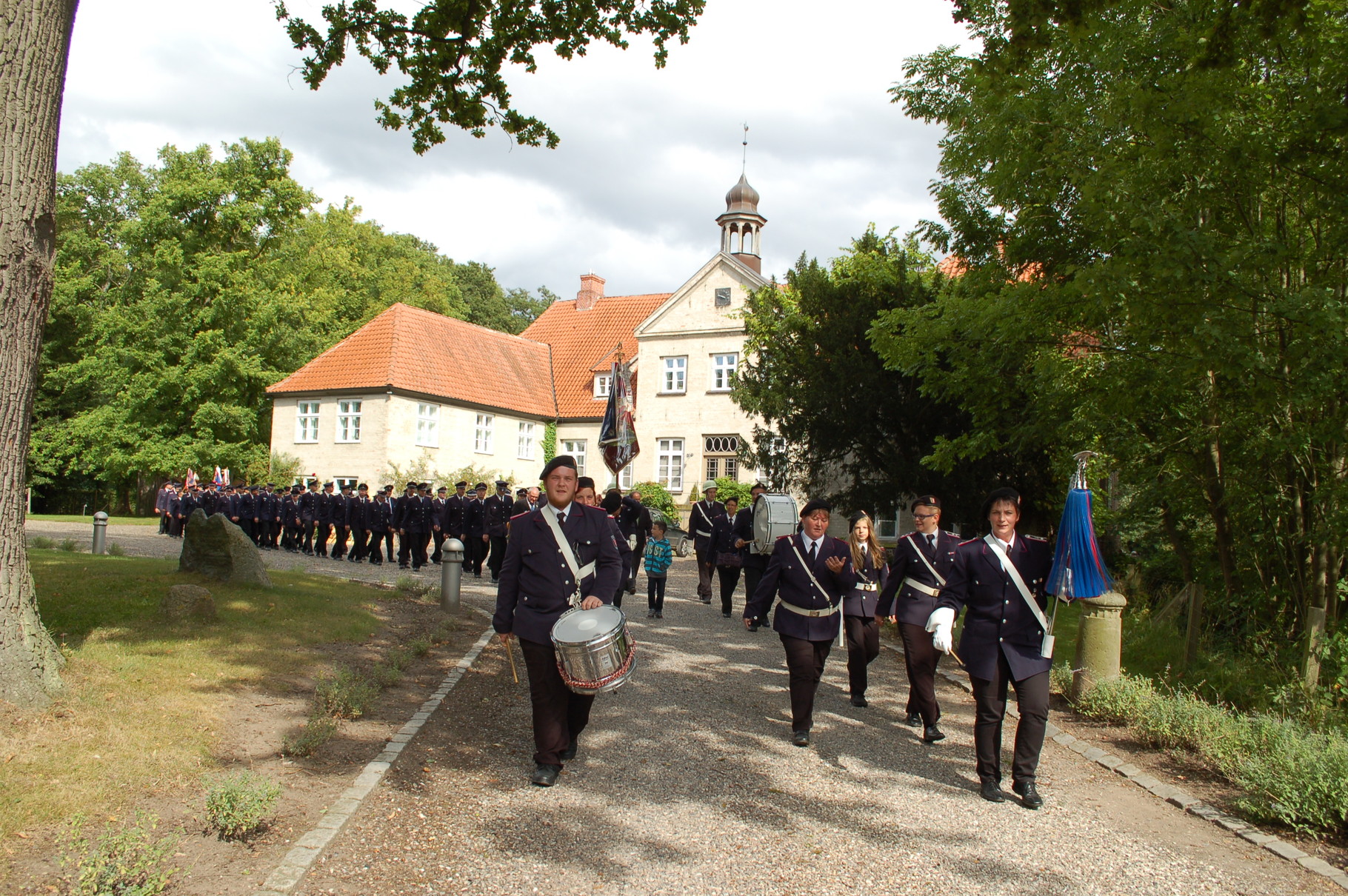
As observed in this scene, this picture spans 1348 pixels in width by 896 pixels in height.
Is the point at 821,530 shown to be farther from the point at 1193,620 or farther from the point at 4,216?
the point at 4,216

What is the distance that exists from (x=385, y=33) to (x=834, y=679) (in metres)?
8.36

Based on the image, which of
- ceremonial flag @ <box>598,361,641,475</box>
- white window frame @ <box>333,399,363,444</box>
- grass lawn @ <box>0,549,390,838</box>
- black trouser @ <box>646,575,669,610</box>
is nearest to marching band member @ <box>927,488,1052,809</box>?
grass lawn @ <box>0,549,390,838</box>

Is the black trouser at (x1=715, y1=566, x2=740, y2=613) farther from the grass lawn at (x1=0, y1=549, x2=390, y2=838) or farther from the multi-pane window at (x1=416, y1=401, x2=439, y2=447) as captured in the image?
the multi-pane window at (x1=416, y1=401, x2=439, y2=447)

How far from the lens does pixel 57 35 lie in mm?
6605

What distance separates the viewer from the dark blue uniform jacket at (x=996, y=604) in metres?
6.38

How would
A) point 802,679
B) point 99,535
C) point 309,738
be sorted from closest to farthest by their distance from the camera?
point 309,738 → point 802,679 → point 99,535

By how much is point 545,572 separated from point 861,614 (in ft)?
11.6

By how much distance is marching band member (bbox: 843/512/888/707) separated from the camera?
8.80 meters

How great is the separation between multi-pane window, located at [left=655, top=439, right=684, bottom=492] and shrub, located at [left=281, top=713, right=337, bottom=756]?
98.8 ft

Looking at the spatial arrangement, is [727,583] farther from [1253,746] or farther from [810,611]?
[1253,746]

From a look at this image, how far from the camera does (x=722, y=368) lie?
37.3 m

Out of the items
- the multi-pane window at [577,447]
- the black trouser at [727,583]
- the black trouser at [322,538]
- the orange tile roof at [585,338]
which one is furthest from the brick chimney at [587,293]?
the black trouser at [727,583]

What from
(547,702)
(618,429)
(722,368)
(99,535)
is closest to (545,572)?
(547,702)

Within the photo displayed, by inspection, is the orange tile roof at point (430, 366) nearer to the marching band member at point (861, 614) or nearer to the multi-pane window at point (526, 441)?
the multi-pane window at point (526, 441)
